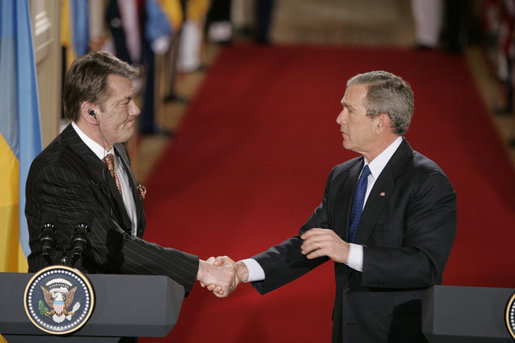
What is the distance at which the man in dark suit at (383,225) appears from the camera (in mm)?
2801

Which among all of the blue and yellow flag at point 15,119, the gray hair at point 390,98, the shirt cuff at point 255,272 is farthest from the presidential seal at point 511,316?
the blue and yellow flag at point 15,119

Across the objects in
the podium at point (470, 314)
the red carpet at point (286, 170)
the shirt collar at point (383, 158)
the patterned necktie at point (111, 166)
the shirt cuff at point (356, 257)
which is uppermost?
the shirt collar at point (383, 158)

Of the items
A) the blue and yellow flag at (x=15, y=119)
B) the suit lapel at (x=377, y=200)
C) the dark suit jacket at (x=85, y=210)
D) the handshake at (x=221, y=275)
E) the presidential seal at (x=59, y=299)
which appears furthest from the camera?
the blue and yellow flag at (x=15, y=119)

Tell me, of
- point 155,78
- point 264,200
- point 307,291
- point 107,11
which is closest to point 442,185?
point 307,291

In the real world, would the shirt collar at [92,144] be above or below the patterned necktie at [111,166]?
above

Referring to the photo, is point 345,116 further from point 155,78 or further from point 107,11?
point 155,78

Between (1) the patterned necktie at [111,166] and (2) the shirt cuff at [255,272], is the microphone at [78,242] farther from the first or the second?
(2) the shirt cuff at [255,272]

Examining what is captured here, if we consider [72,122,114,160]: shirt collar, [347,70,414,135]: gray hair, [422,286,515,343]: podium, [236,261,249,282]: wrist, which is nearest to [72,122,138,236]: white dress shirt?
[72,122,114,160]: shirt collar

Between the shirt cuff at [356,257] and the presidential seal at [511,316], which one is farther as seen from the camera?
the shirt cuff at [356,257]

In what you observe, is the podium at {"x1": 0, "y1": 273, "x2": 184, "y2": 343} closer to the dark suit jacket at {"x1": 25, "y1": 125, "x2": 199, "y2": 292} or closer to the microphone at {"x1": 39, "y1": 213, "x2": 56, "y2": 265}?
the microphone at {"x1": 39, "y1": 213, "x2": 56, "y2": 265}

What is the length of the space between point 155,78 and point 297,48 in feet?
12.9

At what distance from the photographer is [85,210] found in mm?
2787

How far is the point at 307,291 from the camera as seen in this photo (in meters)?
5.02

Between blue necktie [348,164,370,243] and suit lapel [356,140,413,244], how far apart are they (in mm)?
63
